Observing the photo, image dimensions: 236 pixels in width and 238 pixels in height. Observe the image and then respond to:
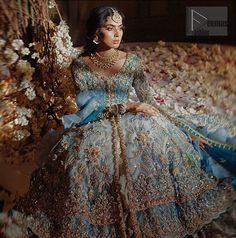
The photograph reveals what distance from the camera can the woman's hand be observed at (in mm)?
1201

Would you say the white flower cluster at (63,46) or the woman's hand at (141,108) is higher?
the white flower cluster at (63,46)

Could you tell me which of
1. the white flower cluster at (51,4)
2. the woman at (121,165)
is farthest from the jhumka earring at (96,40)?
the white flower cluster at (51,4)

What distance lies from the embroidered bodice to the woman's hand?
24 millimetres

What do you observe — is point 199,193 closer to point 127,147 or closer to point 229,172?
point 229,172

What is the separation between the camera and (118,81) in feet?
4.02

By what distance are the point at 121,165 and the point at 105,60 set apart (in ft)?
1.06

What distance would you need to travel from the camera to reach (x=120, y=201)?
1093 mm

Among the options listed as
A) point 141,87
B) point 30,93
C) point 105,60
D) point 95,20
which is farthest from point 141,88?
point 30,93

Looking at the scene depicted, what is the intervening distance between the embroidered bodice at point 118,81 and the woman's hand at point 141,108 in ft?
0.08

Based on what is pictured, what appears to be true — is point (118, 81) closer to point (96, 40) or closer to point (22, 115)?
point (96, 40)

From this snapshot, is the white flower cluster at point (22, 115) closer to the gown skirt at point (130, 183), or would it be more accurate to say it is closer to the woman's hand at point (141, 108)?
the gown skirt at point (130, 183)

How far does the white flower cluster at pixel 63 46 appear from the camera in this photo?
1.32 m

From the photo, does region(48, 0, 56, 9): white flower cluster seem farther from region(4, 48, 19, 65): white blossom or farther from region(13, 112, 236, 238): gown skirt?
region(13, 112, 236, 238): gown skirt

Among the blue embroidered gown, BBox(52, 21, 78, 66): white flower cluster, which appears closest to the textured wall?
BBox(52, 21, 78, 66): white flower cluster
